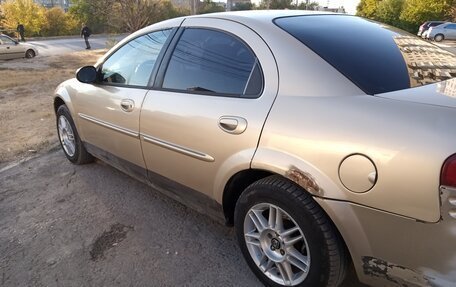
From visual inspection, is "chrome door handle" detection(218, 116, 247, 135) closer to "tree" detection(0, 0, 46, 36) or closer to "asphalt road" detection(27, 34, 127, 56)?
"asphalt road" detection(27, 34, 127, 56)

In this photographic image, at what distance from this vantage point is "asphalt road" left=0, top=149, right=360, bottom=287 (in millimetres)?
2559

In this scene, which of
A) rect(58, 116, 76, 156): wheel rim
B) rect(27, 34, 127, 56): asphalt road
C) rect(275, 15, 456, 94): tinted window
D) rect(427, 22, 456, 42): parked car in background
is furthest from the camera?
rect(427, 22, 456, 42): parked car in background

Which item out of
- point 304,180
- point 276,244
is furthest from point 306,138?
point 276,244

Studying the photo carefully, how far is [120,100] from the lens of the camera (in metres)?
3.20

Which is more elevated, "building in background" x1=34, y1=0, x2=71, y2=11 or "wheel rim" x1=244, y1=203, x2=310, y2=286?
"wheel rim" x1=244, y1=203, x2=310, y2=286

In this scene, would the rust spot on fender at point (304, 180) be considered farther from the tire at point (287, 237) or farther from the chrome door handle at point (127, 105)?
the chrome door handle at point (127, 105)

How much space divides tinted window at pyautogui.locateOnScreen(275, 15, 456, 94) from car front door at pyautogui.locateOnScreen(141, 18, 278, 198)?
0.32 m

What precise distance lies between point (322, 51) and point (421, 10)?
39.3 m

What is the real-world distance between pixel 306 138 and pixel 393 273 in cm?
75

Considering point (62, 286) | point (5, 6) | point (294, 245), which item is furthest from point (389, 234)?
point (5, 6)

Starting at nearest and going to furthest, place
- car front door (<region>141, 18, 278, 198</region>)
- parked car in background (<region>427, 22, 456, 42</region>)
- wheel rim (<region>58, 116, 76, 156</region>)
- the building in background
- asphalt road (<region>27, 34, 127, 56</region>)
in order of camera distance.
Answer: car front door (<region>141, 18, 278, 198</region>) → wheel rim (<region>58, 116, 76, 156</region>) → asphalt road (<region>27, 34, 127, 56</region>) → parked car in background (<region>427, 22, 456, 42</region>) → the building in background

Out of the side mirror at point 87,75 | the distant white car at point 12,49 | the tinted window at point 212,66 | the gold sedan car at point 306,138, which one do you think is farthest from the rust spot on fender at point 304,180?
the distant white car at point 12,49

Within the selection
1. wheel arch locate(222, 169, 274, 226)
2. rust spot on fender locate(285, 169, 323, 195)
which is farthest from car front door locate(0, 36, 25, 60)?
rust spot on fender locate(285, 169, 323, 195)

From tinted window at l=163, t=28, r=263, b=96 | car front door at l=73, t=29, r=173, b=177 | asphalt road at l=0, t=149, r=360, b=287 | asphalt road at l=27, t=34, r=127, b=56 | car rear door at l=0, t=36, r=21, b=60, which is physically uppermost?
tinted window at l=163, t=28, r=263, b=96
